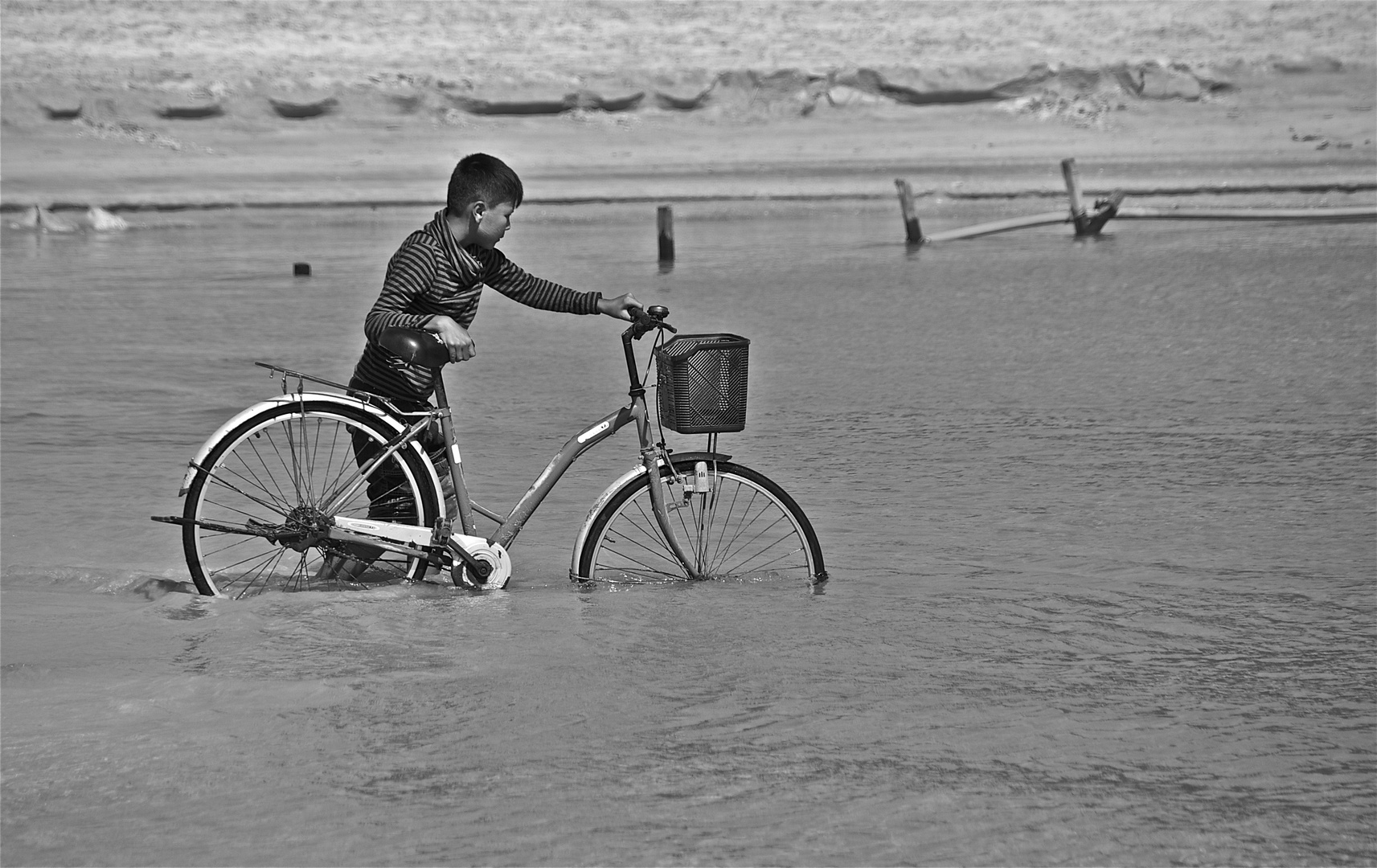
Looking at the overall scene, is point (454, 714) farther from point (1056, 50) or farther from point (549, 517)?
point (1056, 50)

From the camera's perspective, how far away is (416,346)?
4496mm

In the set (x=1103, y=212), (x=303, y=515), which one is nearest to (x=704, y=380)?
(x=303, y=515)

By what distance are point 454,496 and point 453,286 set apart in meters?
0.64

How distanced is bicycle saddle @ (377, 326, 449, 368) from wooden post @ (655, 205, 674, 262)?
1404 cm

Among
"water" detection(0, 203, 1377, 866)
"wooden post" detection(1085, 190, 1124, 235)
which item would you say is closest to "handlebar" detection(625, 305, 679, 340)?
"water" detection(0, 203, 1377, 866)

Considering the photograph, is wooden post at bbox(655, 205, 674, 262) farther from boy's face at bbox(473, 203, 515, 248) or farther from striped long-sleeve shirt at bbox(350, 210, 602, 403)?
boy's face at bbox(473, 203, 515, 248)

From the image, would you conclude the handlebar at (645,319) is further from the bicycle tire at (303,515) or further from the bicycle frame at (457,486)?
the bicycle tire at (303,515)

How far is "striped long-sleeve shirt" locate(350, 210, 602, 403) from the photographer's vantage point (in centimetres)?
466

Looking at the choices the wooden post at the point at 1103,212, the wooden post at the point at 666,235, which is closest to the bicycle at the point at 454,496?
the wooden post at the point at 666,235

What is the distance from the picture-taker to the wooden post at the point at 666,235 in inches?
728

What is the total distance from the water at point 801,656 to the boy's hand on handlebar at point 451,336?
2.55ft

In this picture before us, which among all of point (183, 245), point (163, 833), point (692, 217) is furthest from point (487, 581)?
point (692, 217)

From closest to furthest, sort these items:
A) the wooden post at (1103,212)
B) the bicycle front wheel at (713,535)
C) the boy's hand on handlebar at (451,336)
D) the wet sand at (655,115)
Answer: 1. the boy's hand on handlebar at (451,336)
2. the bicycle front wheel at (713,535)
3. the wooden post at (1103,212)
4. the wet sand at (655,115)

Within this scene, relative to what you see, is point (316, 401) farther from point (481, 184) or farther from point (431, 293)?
point (481, 184)
